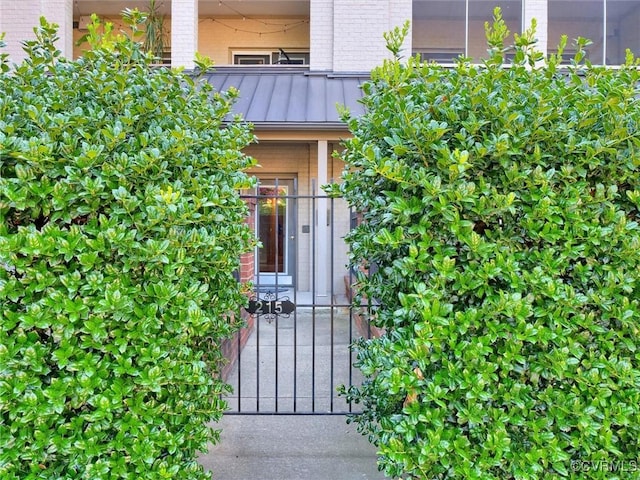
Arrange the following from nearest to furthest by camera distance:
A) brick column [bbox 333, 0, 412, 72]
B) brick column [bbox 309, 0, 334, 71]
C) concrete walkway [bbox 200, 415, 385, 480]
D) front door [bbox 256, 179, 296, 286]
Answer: concrete walkway [bbox 200, 415, 385, 480], brick column [bbox 333, 0, 412, 72], brick column [bbox 309, 0, 334, 71], front door [bbox 256, 179, 296, 286]

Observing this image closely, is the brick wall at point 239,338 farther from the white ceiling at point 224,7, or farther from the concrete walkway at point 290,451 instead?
the white ceiling at point 224,7

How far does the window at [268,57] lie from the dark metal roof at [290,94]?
2.21 meters

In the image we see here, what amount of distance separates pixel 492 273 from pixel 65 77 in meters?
2.20

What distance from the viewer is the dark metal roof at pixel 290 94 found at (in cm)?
757

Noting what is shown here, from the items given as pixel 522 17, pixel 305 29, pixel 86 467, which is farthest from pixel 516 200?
pixel 305 29

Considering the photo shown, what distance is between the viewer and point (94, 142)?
1.96 metres

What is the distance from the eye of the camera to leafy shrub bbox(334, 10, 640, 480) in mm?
1831

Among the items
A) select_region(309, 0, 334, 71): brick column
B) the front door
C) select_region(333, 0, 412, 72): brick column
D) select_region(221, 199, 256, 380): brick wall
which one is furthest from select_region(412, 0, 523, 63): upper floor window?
select_region(221, 199, 256, 380): brick wall

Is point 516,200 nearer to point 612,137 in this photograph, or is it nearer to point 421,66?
point 612,137

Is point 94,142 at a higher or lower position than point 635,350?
higher

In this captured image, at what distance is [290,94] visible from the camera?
833cm

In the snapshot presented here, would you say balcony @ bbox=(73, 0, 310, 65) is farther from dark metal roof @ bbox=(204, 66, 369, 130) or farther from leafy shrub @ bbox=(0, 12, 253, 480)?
leafy shrub @ bbox=(0, 12, 253, 480)

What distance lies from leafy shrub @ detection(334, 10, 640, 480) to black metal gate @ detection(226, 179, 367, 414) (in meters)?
1.22

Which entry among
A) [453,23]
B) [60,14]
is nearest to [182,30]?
[60,14]
